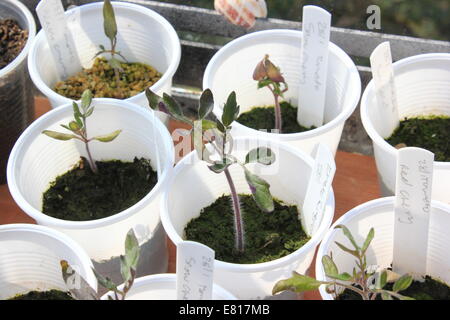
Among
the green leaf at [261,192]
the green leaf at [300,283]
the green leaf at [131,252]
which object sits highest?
Result: the green leaf at [261,192]

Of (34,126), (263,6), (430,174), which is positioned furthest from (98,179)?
(430,174)

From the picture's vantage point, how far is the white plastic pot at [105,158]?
1.03 meters

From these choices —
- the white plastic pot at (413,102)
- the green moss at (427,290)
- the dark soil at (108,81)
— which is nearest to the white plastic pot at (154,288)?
the green moss at (427,290)

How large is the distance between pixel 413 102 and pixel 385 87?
16 cm

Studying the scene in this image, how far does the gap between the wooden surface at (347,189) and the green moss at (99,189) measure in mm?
90

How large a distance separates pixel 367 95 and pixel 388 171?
5.2 inches

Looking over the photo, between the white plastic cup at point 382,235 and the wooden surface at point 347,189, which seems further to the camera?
the wooden surface at point 347,189

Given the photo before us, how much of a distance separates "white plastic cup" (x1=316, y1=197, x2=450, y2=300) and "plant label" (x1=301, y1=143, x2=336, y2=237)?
4 centimetres

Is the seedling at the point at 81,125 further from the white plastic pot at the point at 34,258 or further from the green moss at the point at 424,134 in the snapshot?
the green moss at the point at 424,134

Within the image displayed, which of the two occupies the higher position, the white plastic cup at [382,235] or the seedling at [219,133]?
the seedling at [219,133]

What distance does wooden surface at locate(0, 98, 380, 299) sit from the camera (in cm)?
125

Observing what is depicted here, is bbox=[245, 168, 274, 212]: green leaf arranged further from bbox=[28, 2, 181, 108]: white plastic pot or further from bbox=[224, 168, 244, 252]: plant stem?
bbox=[28, 2, 181, 108]: white plastic pot

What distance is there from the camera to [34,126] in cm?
116

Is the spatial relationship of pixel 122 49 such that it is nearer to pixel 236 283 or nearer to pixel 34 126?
pixel 34 126
